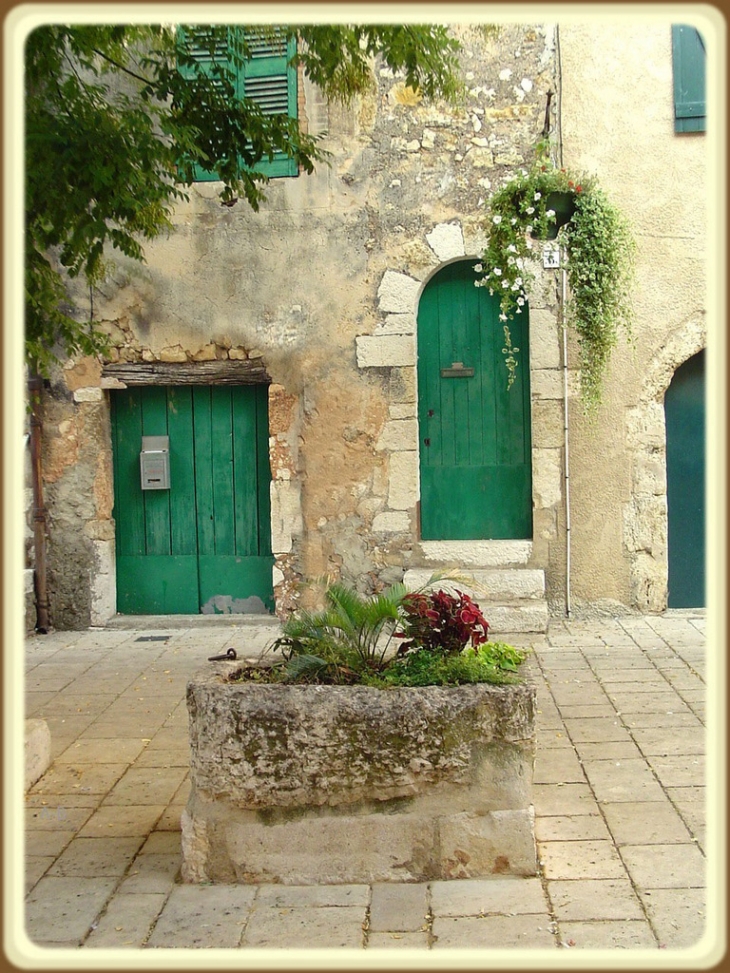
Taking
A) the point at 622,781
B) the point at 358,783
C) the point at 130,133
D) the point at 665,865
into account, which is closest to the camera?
the point at 358,783

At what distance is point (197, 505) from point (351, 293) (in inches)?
86.0

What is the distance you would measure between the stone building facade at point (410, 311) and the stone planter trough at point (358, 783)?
402 centimetres

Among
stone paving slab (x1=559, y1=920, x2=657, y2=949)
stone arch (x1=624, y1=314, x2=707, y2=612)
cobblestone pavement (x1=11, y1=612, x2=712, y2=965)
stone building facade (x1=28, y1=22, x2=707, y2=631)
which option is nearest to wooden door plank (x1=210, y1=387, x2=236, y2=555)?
stone building facade (x1=28, y1=22, x2=707, y2=631)

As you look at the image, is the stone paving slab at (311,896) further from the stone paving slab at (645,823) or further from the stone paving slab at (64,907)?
the stone paving slab at (645,823)

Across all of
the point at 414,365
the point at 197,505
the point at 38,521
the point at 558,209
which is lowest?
the point at 38,521

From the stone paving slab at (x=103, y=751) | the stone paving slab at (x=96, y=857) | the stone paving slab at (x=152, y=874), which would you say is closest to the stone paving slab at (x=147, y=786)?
the stone paving slab at (x=103, y=751)

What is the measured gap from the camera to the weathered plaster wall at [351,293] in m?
7.79

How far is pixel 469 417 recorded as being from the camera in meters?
8.09

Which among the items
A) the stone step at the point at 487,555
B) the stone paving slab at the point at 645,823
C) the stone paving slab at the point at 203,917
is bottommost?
the stone paving slab at the point at 203,917

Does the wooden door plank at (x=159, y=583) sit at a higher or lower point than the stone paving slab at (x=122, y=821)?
higher

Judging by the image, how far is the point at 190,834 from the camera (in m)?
3.57

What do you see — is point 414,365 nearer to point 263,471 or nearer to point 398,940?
point 263,471

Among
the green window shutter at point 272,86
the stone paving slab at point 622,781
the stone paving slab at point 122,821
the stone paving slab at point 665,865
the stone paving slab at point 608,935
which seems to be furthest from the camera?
the green window shutter at point 272,86

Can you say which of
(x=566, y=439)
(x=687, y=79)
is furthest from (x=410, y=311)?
(x=687, y=79)
